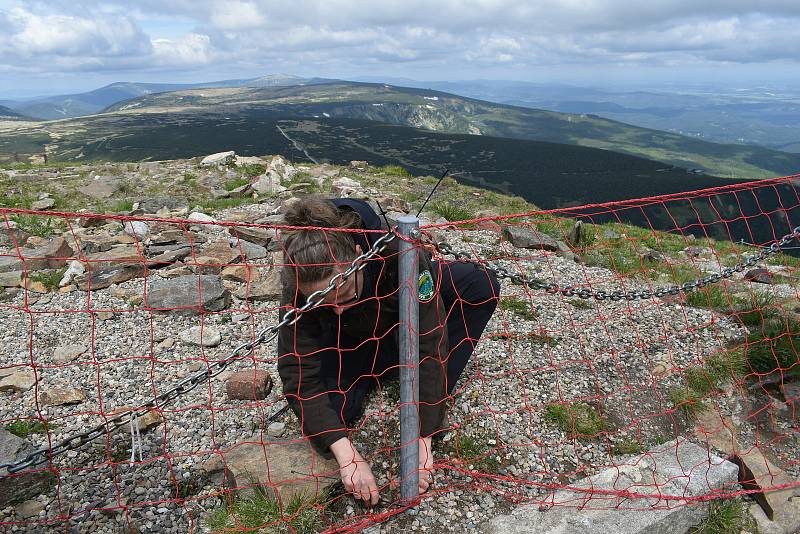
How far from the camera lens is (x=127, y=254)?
816cm

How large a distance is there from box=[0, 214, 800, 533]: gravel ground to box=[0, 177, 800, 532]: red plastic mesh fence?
20mm

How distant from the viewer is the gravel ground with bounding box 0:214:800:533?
3561mm

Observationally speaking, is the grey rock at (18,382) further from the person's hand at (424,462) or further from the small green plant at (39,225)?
the small green plant at (39,225)

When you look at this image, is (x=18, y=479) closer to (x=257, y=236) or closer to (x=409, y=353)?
(x=409, y=353)

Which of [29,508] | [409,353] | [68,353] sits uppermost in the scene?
[409,353]

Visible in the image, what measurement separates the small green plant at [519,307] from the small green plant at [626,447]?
2.31m

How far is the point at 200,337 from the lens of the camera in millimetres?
5703

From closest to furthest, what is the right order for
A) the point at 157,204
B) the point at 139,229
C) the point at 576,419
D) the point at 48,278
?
the point at 576,419 < the point at 48,278 < the point at 139,229 < the point at 157,204

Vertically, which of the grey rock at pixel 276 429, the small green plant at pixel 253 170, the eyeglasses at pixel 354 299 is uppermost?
the eyeglasses at pixel 354 299

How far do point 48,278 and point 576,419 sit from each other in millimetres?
7483

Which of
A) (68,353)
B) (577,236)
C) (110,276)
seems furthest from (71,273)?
(577,236)

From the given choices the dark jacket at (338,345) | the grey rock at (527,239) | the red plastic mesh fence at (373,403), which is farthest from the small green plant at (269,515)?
the grey rock at (527,239)

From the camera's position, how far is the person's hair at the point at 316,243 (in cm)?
295

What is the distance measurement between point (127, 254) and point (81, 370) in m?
3.55
